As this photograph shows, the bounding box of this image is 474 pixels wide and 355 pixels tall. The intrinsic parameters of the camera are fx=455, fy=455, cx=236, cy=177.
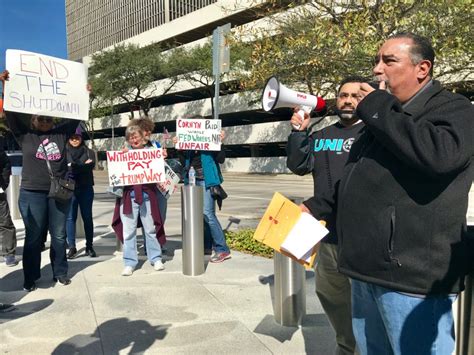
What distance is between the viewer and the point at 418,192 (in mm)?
1806

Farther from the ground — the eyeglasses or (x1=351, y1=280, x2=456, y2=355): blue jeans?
the eyeglasses

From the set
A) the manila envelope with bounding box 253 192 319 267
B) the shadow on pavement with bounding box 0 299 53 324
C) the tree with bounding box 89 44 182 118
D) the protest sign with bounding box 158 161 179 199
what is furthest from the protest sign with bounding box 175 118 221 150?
the tree with bounding box 89 44 182 118

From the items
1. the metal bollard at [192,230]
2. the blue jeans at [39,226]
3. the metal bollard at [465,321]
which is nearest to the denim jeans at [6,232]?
the blue jeans at [39,226]

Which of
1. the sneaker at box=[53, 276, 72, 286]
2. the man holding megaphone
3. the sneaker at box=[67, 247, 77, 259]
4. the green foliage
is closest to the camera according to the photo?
the man holding megaphone

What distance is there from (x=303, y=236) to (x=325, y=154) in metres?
0.65

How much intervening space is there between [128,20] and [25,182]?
60447 mm

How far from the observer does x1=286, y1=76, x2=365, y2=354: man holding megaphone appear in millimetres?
2928

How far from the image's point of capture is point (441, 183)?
180cm

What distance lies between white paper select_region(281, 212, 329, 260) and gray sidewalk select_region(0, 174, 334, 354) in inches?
48.8

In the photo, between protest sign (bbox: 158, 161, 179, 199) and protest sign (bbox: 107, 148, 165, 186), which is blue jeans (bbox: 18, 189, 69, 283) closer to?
protest sign (bbox: 107, 148, 165, 186)

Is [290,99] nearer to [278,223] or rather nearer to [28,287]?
[278,223]

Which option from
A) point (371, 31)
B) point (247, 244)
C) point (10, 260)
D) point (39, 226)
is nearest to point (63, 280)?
point (39, 226)

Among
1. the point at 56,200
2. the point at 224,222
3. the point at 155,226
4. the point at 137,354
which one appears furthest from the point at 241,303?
the point at 224,222

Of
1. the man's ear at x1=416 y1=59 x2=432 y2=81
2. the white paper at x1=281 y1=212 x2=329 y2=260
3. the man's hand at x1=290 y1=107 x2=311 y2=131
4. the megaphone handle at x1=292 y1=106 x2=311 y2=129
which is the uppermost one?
the man's ear at x1=416 y1=59 x2=432 y2=81
